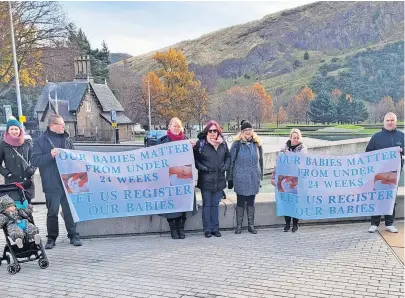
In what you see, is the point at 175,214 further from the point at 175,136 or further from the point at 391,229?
the point at 391,229

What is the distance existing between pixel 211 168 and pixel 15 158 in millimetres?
2924

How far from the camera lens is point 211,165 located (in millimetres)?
6184

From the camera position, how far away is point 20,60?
26.7 meters

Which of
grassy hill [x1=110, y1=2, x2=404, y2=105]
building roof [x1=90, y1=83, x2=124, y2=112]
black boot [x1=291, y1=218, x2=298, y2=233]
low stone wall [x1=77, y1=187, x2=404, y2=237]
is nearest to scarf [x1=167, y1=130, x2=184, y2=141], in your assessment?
low stone wall [x1=77, y1=187, x2=404, y2=237]

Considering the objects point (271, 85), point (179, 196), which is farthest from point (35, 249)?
point (271, 85)

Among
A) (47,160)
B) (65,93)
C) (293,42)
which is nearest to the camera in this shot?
(47,160)

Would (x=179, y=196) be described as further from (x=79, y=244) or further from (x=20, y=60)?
(x=20, y=60)

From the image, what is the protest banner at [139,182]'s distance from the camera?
6344mm

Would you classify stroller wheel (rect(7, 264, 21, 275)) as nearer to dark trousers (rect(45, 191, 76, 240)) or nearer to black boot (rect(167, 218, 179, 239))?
dark trousers (rect(45, 191, 76, 240))

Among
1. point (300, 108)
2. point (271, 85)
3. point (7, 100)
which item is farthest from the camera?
point (271, 85)

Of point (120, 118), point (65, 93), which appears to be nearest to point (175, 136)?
point (120, 118)

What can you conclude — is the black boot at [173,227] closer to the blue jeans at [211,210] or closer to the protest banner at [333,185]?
the blue jeans at [211,210]

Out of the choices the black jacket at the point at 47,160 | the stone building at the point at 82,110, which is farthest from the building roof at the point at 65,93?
the black jacket at the point at 47,160

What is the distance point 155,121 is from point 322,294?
46872 mm
